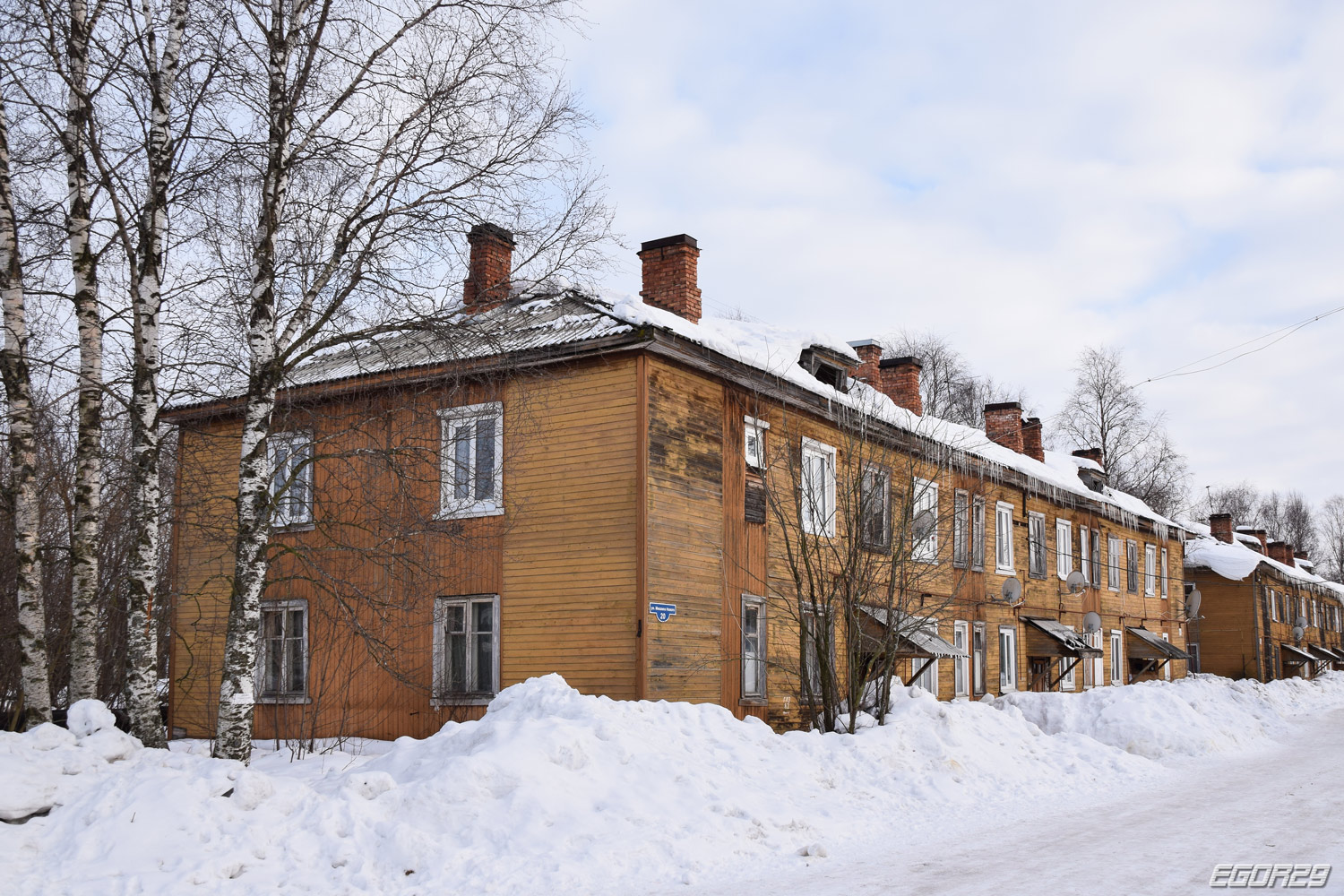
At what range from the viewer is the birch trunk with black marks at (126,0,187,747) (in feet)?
36.2

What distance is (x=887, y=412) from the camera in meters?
20.6

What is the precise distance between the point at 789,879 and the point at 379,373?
10.4 metres

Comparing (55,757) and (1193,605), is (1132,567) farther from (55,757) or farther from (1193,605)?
(55,757)

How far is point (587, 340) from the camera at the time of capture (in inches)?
603

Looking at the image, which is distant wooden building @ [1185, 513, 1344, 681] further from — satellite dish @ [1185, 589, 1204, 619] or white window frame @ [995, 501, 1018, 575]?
white window frame @ [995, 501, 1018, 575]

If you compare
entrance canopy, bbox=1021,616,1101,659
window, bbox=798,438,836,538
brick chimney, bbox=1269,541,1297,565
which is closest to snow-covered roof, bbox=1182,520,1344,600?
brick chimney, bbox=1269,541,1297,565

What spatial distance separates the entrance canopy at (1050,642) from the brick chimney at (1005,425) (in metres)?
5.51

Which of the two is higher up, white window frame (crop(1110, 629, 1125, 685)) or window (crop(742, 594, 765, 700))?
window (crop(742, 594, 765, 700))

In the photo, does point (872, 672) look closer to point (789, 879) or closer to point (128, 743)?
point (789, 879)

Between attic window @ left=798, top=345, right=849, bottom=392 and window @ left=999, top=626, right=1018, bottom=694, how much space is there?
363 inches

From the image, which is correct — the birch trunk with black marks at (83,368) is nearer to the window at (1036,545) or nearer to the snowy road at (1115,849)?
the snowy road at (1115,849)

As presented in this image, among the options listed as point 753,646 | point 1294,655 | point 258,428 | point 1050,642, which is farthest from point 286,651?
point 1294,655

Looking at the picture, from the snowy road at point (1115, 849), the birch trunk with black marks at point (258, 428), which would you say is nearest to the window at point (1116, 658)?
the snowy road at point (1115, 849)

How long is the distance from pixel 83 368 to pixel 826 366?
43.4ft
